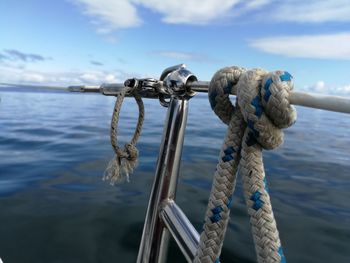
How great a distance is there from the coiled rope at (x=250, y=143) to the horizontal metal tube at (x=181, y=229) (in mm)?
221

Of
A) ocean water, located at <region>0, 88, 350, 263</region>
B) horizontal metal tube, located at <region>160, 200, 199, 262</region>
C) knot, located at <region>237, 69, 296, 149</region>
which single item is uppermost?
knot, located at <region>237, 69, 296, 149</region>

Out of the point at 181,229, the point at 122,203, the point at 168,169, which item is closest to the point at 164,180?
the point at 168,169

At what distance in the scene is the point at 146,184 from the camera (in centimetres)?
384

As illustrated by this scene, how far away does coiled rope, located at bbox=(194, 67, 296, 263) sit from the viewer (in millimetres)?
727

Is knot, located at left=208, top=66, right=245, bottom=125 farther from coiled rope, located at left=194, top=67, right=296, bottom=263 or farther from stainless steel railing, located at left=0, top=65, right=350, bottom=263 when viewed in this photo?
stainless steel railing, located at left=0, top=65, right=350, bottom=263

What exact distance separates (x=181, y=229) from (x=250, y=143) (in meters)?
0.51

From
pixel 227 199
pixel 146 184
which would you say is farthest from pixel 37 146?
pixel 227 199

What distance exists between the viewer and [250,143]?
2.61 ft

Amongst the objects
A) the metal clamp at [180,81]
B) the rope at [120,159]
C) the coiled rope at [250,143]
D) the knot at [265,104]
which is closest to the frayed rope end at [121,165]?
the rope at [120,159]

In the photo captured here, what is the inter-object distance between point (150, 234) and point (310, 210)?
266 cm

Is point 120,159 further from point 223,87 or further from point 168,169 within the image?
point 223,87

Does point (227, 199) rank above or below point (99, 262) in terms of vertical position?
above

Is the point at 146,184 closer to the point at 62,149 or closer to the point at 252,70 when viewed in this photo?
the point at 62,149

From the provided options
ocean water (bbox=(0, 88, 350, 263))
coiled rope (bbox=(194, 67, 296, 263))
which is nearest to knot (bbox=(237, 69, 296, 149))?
coiled rope (bbox=(194, 67, 296, 263))
